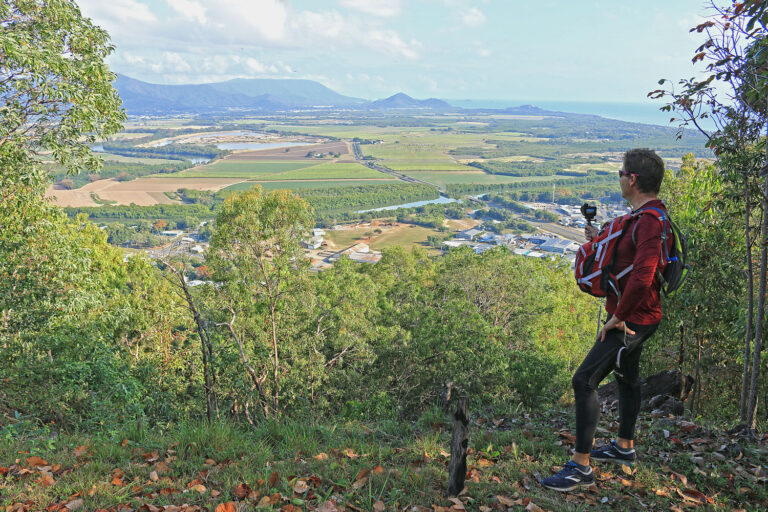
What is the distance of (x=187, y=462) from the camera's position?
12.9 ft

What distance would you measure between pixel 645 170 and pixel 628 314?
3.15ft

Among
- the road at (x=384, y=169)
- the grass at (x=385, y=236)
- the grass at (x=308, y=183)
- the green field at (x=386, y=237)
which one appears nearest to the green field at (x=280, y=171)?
the road at (x=384, y=169)

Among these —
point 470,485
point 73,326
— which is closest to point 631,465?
point 470,485

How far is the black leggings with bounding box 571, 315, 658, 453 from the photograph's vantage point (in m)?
3.21

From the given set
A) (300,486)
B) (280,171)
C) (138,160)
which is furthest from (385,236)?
Result: (138,160)

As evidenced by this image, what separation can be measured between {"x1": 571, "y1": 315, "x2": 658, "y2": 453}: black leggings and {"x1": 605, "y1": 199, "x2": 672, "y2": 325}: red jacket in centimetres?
12

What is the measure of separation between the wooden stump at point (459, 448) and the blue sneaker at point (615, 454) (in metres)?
1.20

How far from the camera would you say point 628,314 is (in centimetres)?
302

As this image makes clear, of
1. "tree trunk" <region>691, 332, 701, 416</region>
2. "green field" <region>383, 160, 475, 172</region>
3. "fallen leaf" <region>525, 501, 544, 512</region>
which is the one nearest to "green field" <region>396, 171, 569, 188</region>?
"green field" <region>383, 160, 475, 172</region>

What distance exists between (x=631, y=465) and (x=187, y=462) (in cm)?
355

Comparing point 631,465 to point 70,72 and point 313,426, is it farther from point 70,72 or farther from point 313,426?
point 70,72

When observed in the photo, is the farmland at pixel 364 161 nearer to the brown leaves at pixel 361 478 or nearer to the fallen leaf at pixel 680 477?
the brown leaves at pixel 361 478

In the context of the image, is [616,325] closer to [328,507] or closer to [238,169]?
[328,507]

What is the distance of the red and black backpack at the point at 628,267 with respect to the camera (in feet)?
10.1
